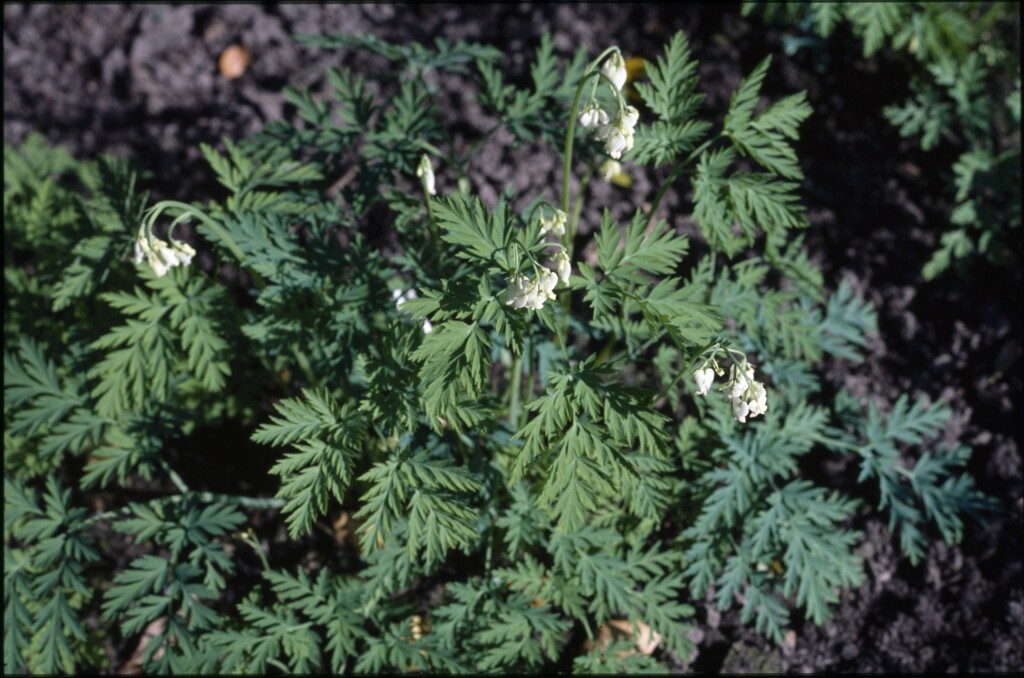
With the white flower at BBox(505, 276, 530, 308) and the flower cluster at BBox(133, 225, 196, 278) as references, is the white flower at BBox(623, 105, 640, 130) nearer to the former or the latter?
the white flower at BBox(505, 276, 530, 308)

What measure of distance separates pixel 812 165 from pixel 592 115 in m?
2.72

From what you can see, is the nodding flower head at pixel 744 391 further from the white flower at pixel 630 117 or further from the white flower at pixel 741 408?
the white flower at pixel 630 117

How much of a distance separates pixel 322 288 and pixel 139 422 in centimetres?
103

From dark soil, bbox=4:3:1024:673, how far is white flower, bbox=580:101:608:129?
213 cm

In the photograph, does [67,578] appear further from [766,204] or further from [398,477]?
[766,204]

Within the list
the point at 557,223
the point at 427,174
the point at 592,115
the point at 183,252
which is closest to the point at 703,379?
the point at 557,223

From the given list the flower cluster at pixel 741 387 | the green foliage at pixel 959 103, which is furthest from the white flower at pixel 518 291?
the green foliage at pixel 959 103

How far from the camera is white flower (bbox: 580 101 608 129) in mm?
2416

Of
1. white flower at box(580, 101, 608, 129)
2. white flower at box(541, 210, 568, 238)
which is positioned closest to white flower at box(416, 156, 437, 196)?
white flower at box(541, 210, 568, 238)

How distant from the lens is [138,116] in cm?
503

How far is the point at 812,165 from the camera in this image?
4.62 m

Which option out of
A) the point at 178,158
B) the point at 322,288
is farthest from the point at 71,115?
the point at 322,288

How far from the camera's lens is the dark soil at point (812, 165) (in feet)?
12.1

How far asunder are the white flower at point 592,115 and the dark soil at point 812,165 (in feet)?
6.98
